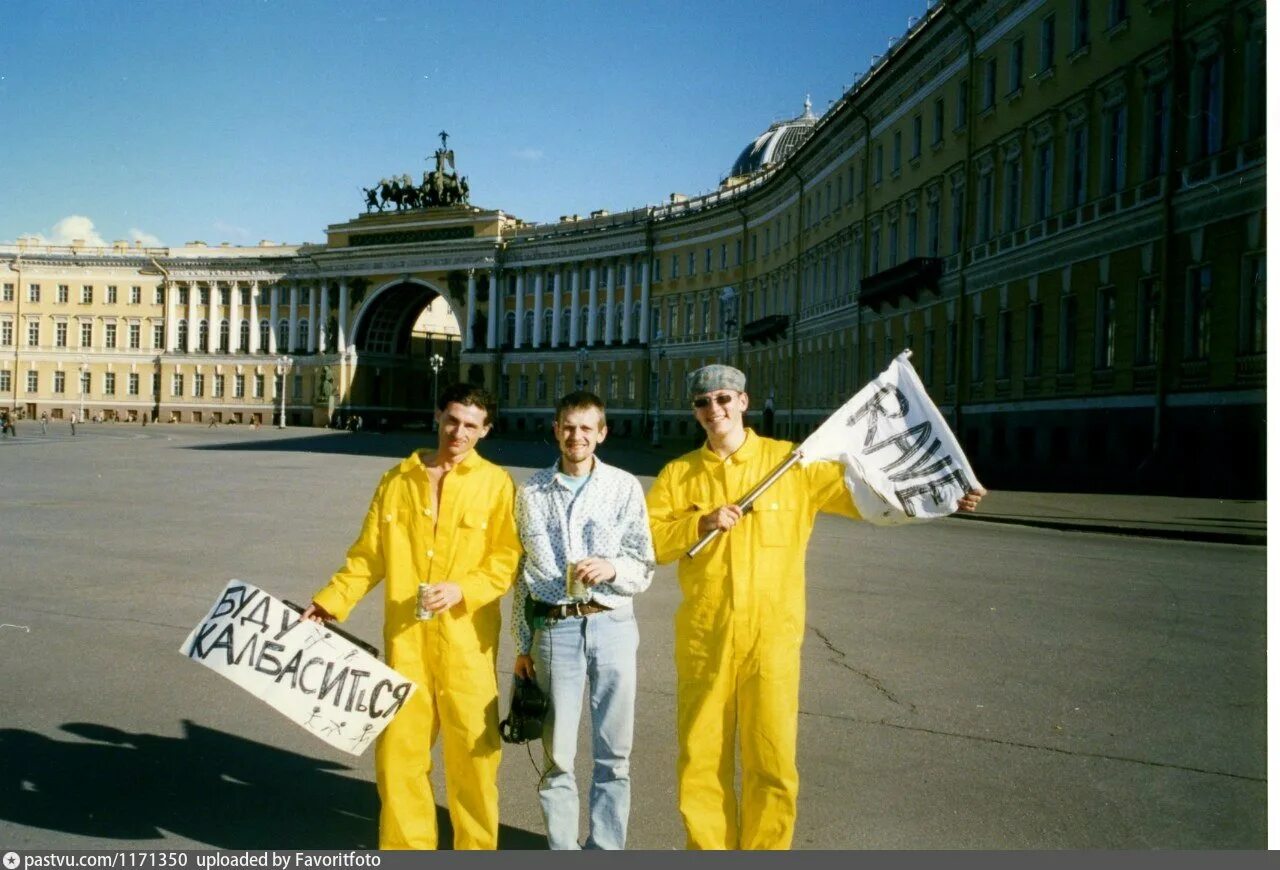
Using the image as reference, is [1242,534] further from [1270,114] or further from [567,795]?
[567,795]

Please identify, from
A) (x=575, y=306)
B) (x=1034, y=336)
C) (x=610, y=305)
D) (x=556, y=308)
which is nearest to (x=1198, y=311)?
(x=1034, y=336)

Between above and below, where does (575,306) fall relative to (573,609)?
above

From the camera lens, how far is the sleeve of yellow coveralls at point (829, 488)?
16.0ft

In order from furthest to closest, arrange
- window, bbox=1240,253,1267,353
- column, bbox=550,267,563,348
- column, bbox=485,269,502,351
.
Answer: column, bbox=485,269,502,351 → column, bbox=550,267,563,348 → window, bbox=1240,253,1267,353

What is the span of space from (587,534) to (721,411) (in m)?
0.71

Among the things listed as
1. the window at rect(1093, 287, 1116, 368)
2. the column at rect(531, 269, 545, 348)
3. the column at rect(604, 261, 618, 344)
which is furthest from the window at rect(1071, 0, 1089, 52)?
the column at rect(531, 269, 545, 348)

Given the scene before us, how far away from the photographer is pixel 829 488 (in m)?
4.92

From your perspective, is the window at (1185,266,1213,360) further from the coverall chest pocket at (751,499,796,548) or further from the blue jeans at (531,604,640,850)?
the blue jeans at (531,604,640,850)

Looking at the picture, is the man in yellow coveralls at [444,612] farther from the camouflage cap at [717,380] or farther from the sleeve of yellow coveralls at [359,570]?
the camouflage cap at [717,380]

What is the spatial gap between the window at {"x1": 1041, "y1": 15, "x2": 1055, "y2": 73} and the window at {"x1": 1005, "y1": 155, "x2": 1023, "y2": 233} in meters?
2.69

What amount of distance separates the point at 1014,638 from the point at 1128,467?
17.7 metres

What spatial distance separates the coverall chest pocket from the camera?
15.2 ft

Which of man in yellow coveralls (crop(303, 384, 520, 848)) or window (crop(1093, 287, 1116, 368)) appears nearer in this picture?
man in yellow coveralls (crop(303, 384, 520, 848))

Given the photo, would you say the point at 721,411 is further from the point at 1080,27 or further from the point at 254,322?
the point at 254,322
